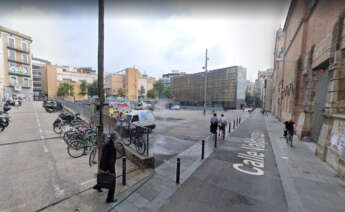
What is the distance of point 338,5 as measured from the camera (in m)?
7.65

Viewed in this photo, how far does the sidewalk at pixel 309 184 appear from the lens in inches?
152

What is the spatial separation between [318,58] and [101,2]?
13.3 metres

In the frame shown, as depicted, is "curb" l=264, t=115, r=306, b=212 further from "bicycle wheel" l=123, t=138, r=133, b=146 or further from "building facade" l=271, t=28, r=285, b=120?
"building facade" l=271, t=28, r=285, b=120

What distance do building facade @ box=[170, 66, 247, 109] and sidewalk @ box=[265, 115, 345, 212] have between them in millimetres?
44978

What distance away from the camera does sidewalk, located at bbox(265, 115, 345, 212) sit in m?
3.87

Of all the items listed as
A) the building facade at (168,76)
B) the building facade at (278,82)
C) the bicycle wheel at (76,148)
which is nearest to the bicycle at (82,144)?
the bicycle wheel at (76,148)

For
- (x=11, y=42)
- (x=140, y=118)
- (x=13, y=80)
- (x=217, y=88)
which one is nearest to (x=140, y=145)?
(x=140, y=118)

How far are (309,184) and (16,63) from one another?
69.8 m

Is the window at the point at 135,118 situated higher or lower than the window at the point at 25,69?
lower

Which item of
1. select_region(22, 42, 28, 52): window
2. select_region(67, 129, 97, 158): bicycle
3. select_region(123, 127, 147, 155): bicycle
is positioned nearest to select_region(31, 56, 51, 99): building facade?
select_region(22, 42, 28, 52): window

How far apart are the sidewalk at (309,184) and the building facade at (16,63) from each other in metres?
61.6

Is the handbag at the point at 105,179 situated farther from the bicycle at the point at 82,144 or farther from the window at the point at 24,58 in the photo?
the window at the point at 24,58

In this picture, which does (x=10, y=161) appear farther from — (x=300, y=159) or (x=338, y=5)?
(x=338, y=5)

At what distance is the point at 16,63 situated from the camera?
43812 mm
